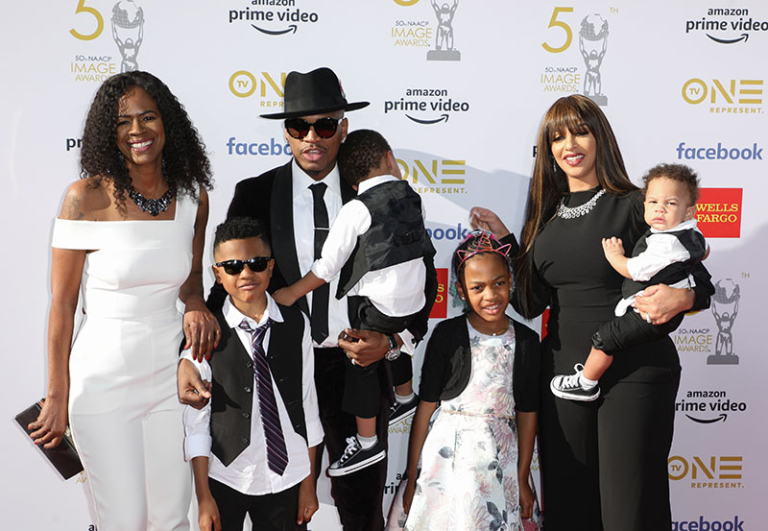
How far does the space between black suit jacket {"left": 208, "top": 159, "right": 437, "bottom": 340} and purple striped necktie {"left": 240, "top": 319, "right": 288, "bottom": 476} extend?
13.4 inches

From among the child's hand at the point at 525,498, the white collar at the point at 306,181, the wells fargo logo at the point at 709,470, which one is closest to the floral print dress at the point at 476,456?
the child's hand at the point at 525,498

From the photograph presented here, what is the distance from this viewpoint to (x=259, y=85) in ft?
10.9

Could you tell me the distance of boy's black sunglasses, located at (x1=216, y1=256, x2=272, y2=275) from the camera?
2.33 m

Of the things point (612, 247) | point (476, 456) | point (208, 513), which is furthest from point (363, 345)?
point (612, 247)

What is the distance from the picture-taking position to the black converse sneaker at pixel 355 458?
2678mm

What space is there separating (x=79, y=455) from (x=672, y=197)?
2589mm

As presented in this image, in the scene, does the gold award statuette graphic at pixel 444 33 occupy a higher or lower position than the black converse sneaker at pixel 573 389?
higher

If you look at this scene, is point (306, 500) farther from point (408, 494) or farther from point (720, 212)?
point (720, 212)

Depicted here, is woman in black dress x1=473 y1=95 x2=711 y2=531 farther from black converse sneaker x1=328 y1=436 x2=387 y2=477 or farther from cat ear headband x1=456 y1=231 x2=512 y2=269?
black converse sneaker x1=328 y1=436 x2=387 y2=477

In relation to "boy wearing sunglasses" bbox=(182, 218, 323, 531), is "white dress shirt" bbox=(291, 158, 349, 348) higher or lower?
higher

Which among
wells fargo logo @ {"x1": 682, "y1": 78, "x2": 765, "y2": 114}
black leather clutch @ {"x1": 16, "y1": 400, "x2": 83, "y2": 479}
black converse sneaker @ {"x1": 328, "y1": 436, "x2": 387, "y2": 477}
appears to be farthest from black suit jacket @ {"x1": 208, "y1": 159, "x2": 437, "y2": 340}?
wells fargo logo @ {"x1": 682, "y1": 78, "x2": 765, "y2": 114}

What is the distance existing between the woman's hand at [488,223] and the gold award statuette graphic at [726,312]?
1562 millimetres

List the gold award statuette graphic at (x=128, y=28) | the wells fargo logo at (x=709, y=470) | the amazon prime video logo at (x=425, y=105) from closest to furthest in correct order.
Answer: the gold award statuette graphic at (x=128, y=28)
the amazon prime video logo at (x=425, y=105)
the wells fargo logo at (x=709, y=470)

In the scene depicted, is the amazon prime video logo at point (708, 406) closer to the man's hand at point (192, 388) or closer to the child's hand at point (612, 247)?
the child's hand at point (612, 247)
